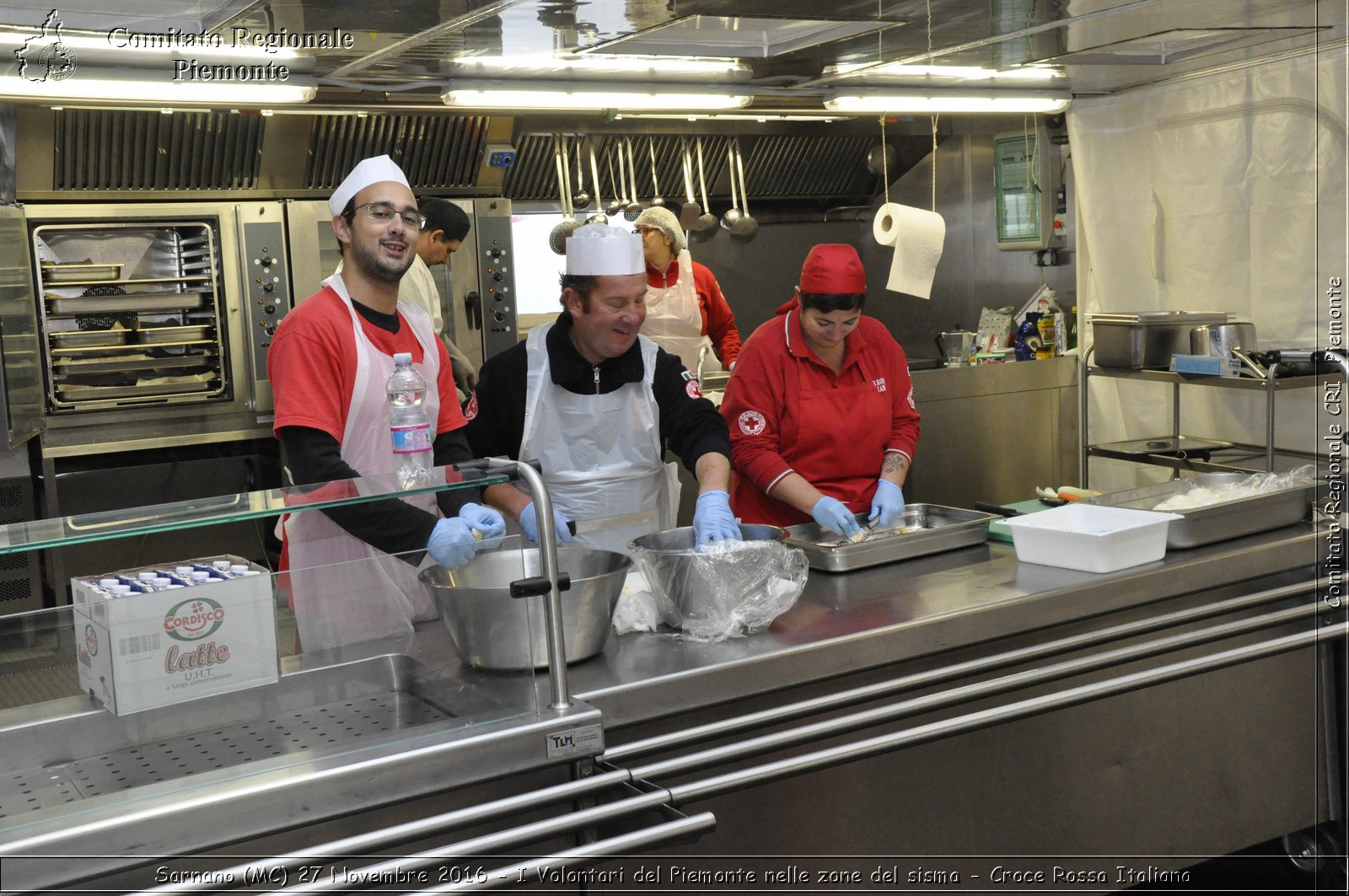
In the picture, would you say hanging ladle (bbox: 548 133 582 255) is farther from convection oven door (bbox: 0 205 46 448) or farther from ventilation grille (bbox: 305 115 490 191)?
convection oven door (bbox: 0 205 46 448)

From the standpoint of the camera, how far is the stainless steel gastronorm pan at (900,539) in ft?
8.91

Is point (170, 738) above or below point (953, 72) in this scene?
below

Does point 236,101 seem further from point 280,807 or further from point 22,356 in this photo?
point 280,807

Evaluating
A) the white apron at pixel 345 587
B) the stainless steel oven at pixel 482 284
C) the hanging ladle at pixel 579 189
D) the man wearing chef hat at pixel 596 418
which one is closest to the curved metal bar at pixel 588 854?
the white apron at pixel 345 587

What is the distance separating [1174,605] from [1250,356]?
7.05 ft

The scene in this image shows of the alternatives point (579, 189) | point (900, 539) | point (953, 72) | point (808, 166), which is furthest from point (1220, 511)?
point (808, 166)

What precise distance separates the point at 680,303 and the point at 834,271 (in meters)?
2.55

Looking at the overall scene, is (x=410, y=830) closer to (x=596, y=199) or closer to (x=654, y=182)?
(x=596, y=199)

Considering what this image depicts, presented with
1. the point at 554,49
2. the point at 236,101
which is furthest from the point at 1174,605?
the point at 236,101

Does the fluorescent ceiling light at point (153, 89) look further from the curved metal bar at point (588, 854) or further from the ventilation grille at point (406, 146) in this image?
the curved metal bar at point (588, 854)

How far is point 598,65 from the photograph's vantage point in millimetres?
4656

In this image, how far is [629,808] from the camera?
6.13ft

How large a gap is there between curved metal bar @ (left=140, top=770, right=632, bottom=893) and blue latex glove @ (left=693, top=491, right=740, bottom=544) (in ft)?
2.38

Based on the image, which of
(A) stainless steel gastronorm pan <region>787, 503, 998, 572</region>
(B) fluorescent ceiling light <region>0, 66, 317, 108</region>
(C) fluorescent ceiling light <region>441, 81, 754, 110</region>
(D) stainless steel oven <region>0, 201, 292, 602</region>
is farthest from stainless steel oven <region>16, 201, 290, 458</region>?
(A) stainless steel gastronorm pan <region>787, 503, 998, 572</region>
